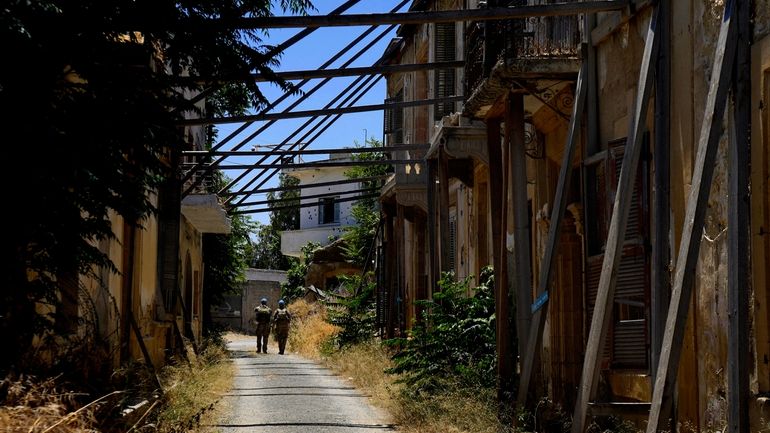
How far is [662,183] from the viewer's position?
9.08 m

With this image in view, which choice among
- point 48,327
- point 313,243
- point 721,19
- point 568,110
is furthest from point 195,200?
point 313,243

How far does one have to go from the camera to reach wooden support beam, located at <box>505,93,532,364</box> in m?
11.8

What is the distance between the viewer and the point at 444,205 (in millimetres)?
16797

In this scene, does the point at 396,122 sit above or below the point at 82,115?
above

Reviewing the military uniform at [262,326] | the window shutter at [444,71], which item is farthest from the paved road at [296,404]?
the military uniform at [262,326]

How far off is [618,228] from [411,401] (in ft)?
16.5

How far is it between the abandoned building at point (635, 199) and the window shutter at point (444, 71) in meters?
4.16

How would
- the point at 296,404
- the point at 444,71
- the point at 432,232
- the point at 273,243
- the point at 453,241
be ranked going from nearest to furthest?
1. the point at 296,404
2. the point at 432,232
3. the point at 444,71
4. the point at 453,241
5. the point at 273,243

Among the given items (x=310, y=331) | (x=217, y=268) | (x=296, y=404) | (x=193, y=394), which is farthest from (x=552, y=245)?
(x=217, y=268)

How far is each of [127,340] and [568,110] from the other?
23.3 feet

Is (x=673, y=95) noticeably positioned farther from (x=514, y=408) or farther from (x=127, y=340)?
(x=127, y=340)

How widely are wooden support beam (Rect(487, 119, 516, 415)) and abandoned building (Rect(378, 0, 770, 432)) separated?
0.03m

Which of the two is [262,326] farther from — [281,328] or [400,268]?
[400,268]

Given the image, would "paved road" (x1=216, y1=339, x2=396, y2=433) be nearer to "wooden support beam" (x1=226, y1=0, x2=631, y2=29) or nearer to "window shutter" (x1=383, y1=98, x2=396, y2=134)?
"wooden support beam" (x1=226, y1=0, x2=631, y2=29)
